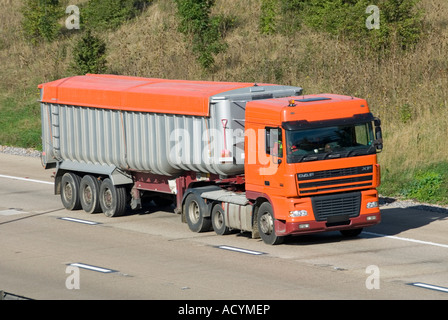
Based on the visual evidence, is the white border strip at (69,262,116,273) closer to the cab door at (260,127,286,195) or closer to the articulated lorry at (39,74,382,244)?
the articulated lorry at (39,74,382,244)

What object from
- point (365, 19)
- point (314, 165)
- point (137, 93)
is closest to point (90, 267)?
point (314, 165)

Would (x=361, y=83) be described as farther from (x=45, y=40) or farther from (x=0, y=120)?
(x=45, y=40)

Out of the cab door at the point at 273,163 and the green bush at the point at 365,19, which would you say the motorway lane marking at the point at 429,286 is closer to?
the cab door at the point at 273,163

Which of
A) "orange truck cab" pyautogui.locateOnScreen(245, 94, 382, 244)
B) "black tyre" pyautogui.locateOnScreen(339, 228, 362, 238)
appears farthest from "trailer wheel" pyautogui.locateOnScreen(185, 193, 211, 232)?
"black tyre" pyautogui.locateOnScreen(339, 228, 362, 238)

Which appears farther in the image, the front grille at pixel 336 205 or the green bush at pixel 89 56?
the green bush at pixel 89 56

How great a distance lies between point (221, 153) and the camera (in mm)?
20609

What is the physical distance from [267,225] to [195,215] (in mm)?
2417

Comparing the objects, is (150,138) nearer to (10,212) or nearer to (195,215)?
(195,215)

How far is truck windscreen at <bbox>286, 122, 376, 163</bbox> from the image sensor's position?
1912 cm

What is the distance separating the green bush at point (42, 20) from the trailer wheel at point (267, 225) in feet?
104

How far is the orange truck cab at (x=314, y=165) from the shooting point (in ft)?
62.7

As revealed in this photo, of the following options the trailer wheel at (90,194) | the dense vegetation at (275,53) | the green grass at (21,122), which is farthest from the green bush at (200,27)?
the trailer wheel at (90,194)

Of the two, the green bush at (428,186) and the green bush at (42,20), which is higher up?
the green bush at (42,20)
